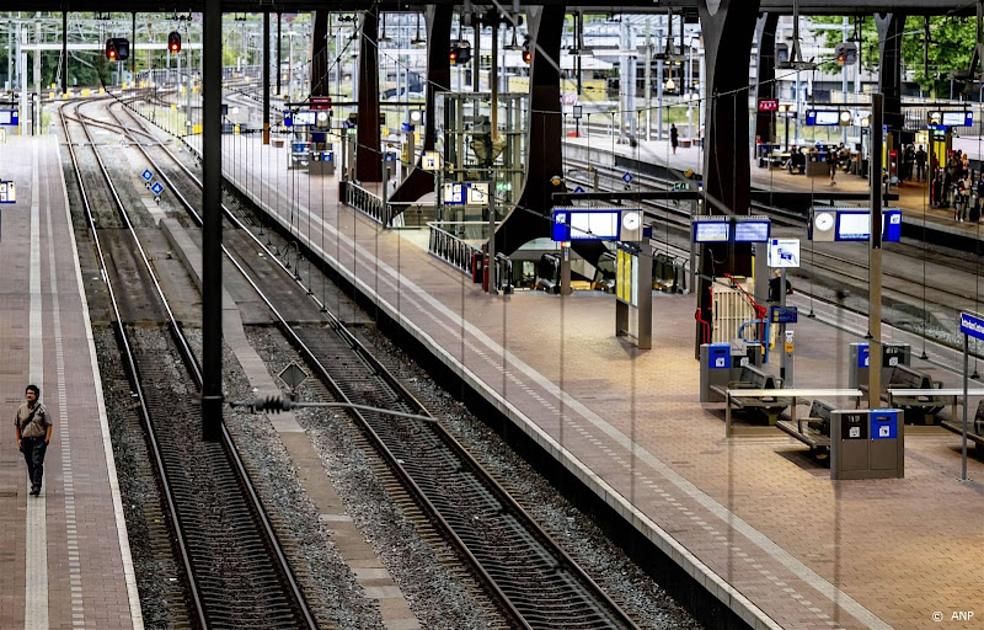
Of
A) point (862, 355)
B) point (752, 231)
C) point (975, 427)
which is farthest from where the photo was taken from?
point (752, 231)

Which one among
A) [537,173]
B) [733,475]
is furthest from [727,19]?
[733,475]

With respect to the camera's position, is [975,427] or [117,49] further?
[117,49]

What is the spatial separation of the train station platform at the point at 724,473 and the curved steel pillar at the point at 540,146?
6034mm

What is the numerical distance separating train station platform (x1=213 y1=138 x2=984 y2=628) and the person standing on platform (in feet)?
20.5

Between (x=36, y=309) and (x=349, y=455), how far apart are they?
1254 centimetres

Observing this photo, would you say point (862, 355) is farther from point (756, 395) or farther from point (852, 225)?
point (756, 395)

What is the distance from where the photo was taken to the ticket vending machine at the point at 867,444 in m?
22.3

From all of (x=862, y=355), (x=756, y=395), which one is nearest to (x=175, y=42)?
(x=862, y=355)

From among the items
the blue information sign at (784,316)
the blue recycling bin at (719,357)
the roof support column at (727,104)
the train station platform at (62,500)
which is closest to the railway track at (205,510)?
the train station platform at (62,500)

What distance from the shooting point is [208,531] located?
2206cm

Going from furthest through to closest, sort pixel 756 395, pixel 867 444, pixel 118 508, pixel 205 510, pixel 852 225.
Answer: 1. pixel 852 225
2. pixel 756 395
3. pixel 205 510
4. pixel 867 444
5. pixel 118 508

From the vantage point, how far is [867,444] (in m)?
22.5

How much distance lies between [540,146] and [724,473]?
74.2 ft

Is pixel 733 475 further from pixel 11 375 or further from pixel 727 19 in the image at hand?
pixel 727 19
